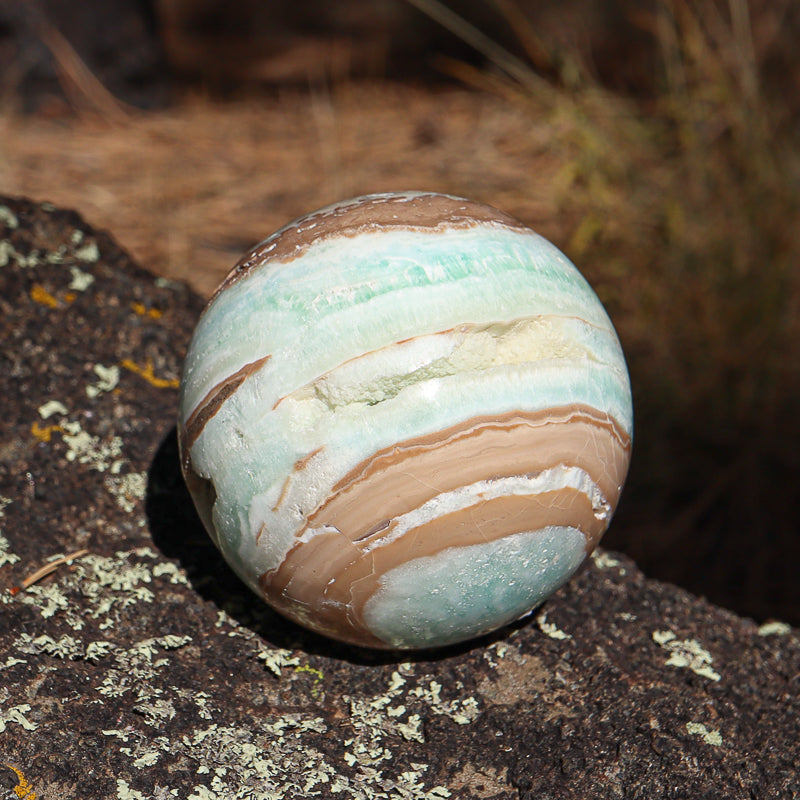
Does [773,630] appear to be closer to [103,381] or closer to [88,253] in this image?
[103,381]

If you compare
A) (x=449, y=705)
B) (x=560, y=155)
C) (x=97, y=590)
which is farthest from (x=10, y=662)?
(x=560, y=155)

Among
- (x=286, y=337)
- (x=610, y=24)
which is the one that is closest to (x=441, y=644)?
(x=286, y=337)

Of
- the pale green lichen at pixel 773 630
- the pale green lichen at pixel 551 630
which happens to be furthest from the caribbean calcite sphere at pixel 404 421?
the pale green lichen at pixel 773 630

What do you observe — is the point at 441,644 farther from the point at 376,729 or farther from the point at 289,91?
the point at 289,91

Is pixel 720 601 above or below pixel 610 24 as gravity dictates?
below

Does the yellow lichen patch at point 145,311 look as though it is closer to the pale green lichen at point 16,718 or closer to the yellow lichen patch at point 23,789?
the pale green lichen at point 16,718

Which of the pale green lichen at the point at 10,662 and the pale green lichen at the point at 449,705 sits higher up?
the pale green lichen at the point at 10,662
